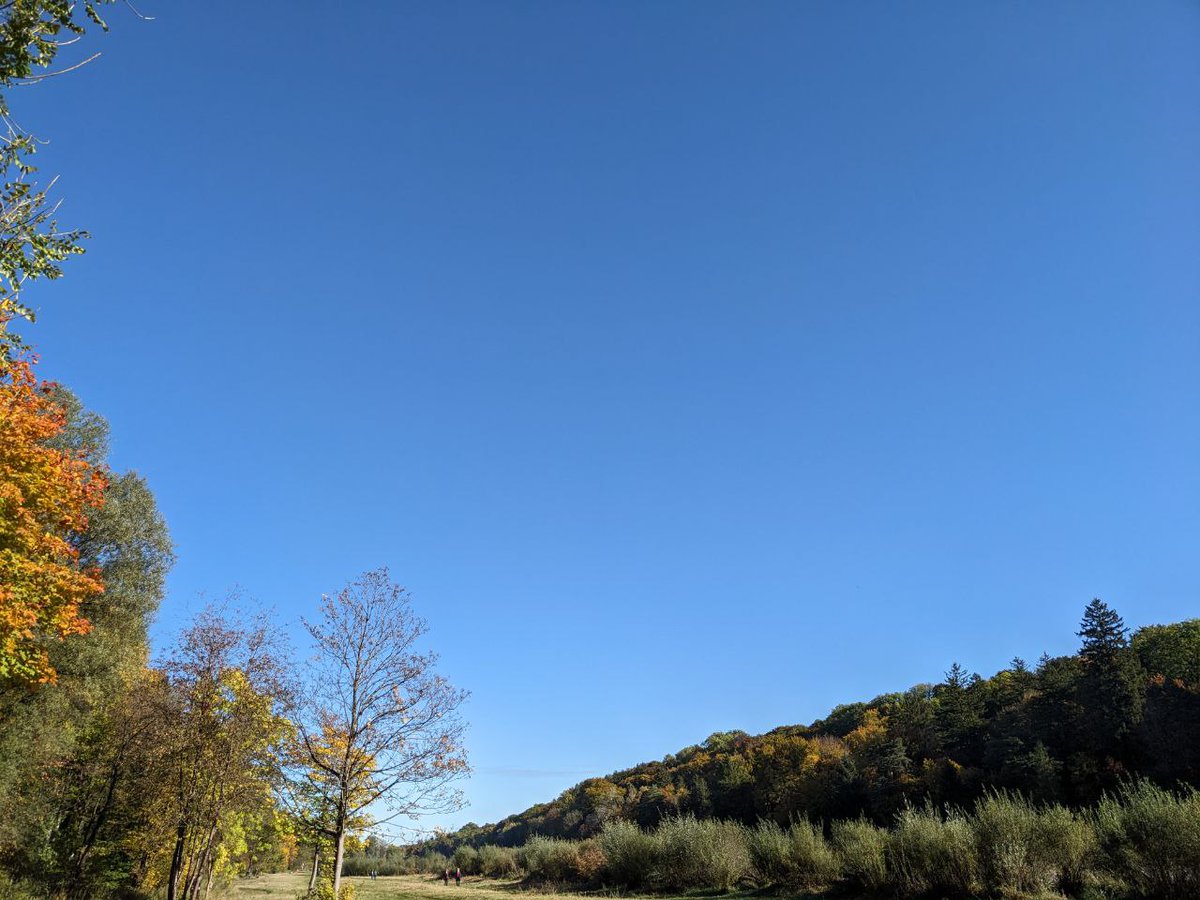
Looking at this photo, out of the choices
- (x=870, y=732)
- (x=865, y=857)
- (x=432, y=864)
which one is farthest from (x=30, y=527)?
(x=432, y=864)

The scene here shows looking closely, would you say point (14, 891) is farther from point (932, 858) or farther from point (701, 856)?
point (932, 858)

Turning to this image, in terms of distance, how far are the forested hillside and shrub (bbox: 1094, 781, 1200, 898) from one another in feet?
55.7

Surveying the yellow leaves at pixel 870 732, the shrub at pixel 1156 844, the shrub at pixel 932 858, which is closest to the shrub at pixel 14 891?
the shrub at pixel 932 858

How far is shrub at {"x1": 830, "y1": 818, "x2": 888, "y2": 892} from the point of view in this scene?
68.8 feet

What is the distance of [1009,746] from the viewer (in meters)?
40.6

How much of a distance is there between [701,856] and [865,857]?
32.2ft

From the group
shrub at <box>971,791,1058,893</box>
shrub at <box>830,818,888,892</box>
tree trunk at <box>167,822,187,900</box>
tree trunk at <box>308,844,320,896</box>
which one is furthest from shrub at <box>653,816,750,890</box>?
tree trunk at <box>167,822,187,900</box>

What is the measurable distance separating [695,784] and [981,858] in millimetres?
48952

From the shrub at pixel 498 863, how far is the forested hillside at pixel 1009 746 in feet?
48.0

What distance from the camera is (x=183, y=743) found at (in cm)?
1933

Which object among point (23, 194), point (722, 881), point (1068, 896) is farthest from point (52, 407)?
point (1068, 896)

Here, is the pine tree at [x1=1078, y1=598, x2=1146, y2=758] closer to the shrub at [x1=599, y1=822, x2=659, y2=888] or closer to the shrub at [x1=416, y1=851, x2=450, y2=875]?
the shrub at [x1=599, y1=822, x2=659, y2=888]

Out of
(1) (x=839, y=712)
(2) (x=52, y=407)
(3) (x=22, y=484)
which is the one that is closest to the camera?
(3) (x=22, y=484)

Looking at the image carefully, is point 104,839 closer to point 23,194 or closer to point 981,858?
point 23,194
